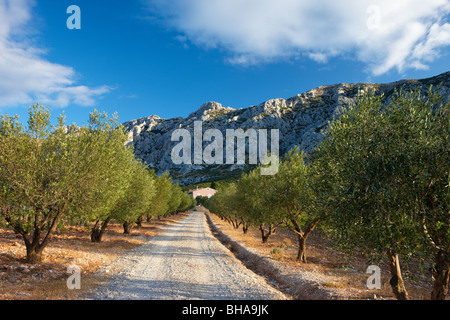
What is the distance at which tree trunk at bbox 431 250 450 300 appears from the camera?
424 inches

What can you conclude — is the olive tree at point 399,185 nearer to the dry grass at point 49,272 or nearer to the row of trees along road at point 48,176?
the dry grass at point 49,272

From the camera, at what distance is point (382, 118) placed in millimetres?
11336

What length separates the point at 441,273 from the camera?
11117 mm

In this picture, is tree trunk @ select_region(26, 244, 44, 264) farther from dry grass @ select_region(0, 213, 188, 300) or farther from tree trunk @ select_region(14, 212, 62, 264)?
dry grass @ select_region(0, 213, 188, 300)

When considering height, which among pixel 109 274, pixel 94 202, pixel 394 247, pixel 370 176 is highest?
pixel 370 176

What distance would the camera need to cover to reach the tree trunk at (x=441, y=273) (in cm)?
1077

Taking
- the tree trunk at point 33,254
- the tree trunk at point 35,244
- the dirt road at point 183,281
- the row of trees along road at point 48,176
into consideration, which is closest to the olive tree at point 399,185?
the dirt road at point 183,281

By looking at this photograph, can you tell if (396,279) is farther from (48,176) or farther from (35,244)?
(35,244)

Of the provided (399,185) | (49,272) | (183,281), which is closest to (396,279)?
(399,185)
